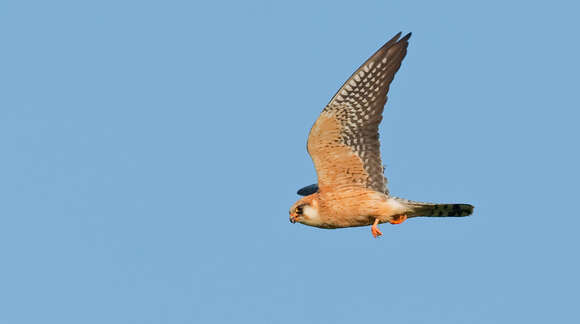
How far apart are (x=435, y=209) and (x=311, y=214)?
2.02 meters

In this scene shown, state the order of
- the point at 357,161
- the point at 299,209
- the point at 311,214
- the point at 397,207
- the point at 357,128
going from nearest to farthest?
the point at 357,128 < the point at 397,207 < the point at 357,161 < the point at 311,214 < the point at 299,209

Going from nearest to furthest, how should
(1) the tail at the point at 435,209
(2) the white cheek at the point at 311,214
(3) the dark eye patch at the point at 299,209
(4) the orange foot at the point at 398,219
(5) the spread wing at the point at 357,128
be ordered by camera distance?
(5) the spread wing at the point at 357,128 → (1) the tail at the point at 435,209 → (4) the orange foot at the point at 398,219 → (2) the white cheek at the point at 311,214 → (3) the dark eye patch at the point at 299,209

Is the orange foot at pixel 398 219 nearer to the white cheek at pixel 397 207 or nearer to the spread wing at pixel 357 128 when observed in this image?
the white cheek at pixel 397 207

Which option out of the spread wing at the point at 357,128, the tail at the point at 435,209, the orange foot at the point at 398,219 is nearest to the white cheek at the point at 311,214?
the spread wing at the point at 357,128

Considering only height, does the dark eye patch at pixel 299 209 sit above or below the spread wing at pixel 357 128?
below

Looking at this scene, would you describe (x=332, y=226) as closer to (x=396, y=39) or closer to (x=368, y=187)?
(x=368, y=187)

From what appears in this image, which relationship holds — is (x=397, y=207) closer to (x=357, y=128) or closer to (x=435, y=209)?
(x=435, y=209)

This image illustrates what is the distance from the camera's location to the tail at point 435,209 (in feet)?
52.8

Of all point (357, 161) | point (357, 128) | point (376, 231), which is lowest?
point (376, 231)

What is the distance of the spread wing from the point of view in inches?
623

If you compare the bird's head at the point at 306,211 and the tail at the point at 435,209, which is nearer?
the tail at the point at 435,209

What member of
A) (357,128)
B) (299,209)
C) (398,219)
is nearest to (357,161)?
(357,128)

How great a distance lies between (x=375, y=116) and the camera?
1609cm

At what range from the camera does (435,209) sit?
1622 cm
